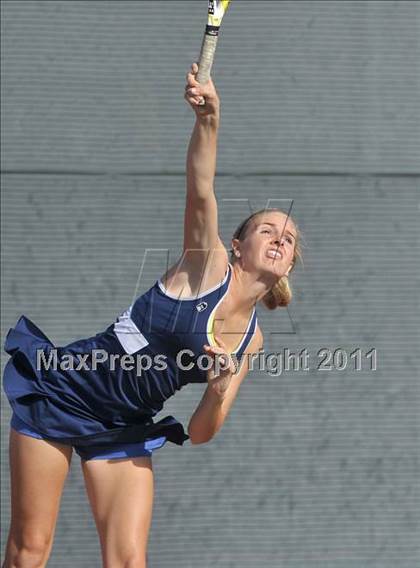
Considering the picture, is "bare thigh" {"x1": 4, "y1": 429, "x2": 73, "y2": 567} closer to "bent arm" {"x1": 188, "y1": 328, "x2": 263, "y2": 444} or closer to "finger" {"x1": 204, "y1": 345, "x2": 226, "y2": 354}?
"bent arm" {"x1": 188, "y1": 328, "x2": 263, "y2": 444}

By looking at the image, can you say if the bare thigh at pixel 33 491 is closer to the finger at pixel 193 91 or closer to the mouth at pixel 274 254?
the mouth at pixel 274 254

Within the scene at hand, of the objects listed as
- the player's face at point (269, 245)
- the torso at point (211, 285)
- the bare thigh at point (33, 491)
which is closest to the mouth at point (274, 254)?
the player's face at point (269, 245)

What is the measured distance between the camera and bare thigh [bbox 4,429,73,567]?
2379 millimetres

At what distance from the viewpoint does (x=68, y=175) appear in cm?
339

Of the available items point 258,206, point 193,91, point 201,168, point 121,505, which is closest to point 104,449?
point 121,505

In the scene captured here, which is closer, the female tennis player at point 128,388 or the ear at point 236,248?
the female tennis player at point 128,388

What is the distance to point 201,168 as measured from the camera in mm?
2184

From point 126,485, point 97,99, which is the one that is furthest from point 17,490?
point 97,99

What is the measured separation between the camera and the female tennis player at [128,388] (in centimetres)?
233

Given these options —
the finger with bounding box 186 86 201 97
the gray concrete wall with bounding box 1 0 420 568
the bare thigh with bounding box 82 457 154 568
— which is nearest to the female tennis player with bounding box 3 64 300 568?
the bare thigh with bounding box 82 457 154 568

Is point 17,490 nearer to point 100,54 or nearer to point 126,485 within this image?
point 126,485

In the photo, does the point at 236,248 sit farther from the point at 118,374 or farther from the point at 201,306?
the point at 118,374

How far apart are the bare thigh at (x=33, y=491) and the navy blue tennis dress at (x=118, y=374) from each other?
3 cm

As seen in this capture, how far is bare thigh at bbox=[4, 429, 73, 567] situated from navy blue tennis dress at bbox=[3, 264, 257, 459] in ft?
0.10
